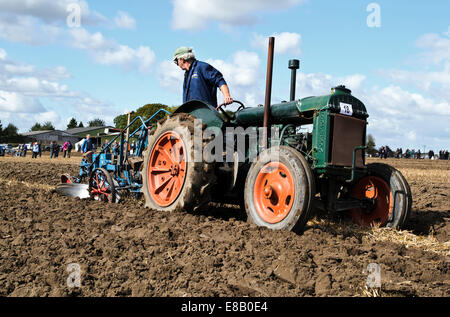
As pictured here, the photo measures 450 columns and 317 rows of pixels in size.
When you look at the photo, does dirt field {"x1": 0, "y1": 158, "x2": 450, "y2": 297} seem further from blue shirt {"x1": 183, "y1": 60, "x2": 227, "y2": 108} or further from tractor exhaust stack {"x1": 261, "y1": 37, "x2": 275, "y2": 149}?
blue shirt {"x1": 183, "y1": 60, "x2": 227, "y2": 108}

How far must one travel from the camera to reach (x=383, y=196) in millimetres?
5078

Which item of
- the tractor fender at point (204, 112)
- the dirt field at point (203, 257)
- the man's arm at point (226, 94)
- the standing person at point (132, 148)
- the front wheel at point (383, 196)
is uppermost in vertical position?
the man's arm at point (226, 94)

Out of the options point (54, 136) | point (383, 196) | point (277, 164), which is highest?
point (54, 136)

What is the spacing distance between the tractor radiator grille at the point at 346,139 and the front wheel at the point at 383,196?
1.52 feet

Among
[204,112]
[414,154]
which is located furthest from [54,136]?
[204,112]

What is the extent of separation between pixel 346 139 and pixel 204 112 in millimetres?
1840

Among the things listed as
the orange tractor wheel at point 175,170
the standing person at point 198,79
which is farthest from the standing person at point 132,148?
the standing person at point 198,79

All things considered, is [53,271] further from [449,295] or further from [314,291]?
[449,295]

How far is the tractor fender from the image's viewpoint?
5.18 m

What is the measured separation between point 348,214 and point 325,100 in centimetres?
182

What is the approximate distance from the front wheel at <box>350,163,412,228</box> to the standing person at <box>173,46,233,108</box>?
211 centimetres

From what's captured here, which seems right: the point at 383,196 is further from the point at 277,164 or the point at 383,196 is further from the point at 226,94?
the point at 226,94

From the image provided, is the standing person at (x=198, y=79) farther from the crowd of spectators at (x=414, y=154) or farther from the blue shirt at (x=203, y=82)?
the crowd of spectators at (x=414, y=154)

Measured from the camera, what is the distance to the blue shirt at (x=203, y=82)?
5559 mm
